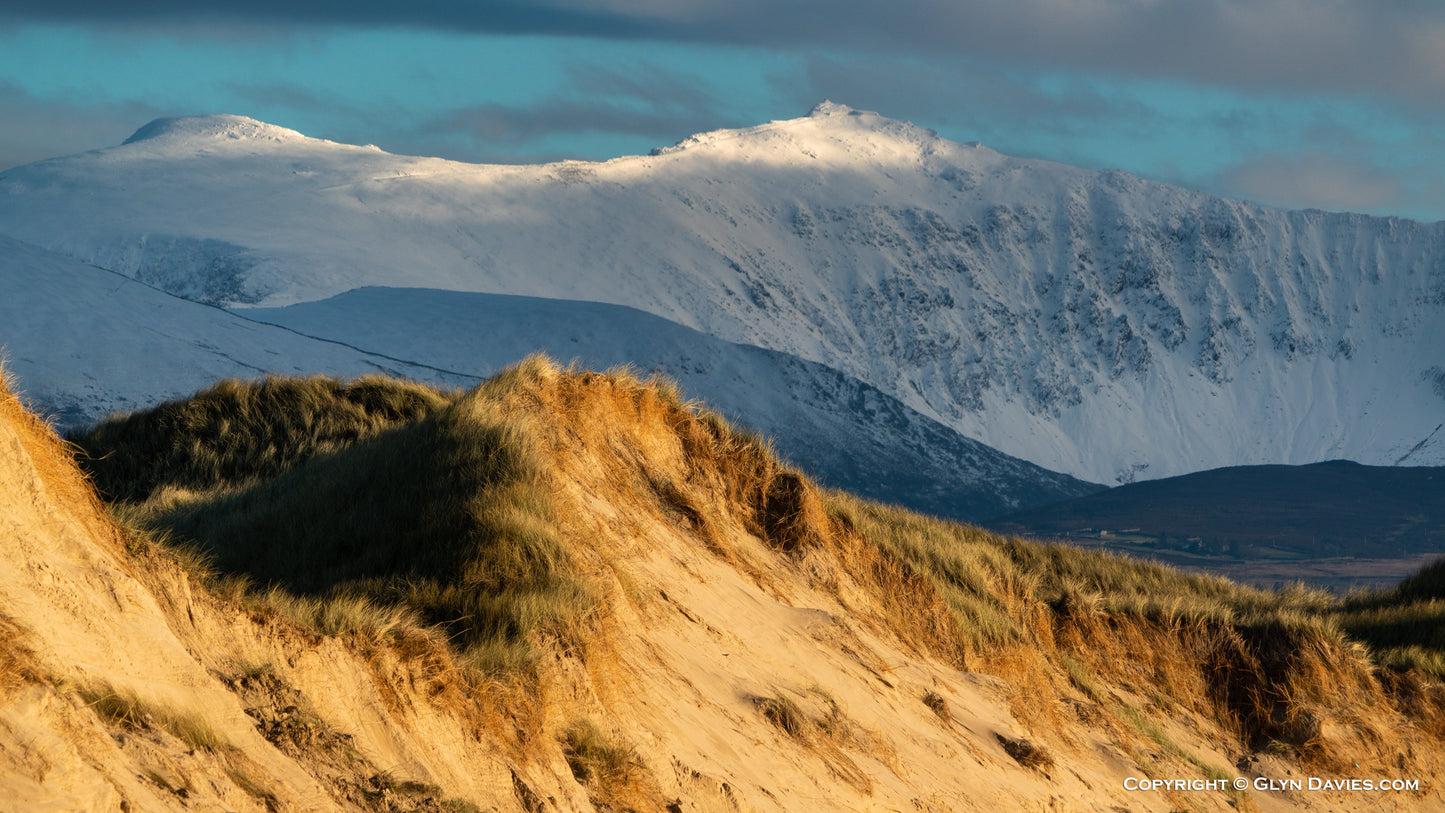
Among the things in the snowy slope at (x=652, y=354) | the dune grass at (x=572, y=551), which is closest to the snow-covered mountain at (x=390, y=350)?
the snowy slope at (x=652, y=354)

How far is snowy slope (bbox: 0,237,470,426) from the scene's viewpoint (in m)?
68.4

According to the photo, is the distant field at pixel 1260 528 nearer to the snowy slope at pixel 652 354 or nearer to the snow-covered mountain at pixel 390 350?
the snowy slope at pixel 652 354

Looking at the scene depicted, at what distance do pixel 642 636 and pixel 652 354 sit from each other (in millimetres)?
155014

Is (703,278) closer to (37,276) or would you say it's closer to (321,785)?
(37,276)

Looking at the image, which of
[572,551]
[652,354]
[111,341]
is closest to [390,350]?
[652,354]

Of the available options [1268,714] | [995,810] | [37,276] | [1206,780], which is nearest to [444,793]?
[995,810]

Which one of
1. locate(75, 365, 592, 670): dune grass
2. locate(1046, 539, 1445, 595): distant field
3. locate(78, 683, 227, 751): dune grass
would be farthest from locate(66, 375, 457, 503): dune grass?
locate(1046, 539, 1445, 595): distant field

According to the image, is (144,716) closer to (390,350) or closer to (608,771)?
(608,771)

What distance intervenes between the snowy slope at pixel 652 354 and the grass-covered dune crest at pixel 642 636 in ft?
386

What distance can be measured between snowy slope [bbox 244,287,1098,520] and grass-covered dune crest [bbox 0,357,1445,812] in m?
118

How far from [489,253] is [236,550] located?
574 ft

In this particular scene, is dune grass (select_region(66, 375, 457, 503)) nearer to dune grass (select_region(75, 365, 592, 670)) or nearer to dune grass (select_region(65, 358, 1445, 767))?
dune grass (select_region(65, 358, 1445, 767))

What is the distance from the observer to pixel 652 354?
163875 millimetres

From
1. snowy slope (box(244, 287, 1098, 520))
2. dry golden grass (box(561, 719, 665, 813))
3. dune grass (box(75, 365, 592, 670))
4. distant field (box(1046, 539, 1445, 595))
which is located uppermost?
dune grass (box(75, 365, 592, 670))
